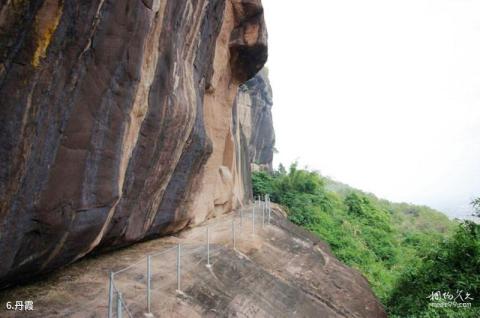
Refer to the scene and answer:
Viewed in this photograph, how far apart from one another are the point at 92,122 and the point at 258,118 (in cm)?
2404

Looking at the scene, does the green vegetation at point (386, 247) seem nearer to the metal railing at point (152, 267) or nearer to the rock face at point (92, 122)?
the metal railing at point (152, 267)

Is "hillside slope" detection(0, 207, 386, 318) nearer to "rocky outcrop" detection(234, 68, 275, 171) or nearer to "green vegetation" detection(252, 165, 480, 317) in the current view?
"green vegetation" detection(252, 165, 480, 317)

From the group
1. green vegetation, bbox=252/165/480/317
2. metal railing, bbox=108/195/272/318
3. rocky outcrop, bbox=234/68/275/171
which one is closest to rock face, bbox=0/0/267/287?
metal railing, bbox=108/195/272/318

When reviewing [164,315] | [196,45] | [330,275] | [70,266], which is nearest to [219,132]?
[196,45]

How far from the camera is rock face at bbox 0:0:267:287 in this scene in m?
4.23

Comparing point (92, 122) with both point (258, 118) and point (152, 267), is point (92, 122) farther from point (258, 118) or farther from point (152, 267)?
point (258, 118)

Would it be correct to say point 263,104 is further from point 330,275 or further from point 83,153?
point 83,153

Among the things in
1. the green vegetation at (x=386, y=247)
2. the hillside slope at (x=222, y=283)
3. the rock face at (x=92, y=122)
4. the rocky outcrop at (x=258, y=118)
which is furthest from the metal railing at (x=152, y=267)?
the rocky outcrop at (x=258, y=118)

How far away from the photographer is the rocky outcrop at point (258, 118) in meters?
26.8

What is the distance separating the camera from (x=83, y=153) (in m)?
5.46

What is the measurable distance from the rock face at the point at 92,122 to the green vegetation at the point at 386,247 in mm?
7162

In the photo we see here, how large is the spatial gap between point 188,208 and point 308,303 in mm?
4269

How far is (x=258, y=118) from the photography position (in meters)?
29.1

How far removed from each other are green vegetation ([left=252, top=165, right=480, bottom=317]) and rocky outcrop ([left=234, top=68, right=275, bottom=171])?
7.91ft
